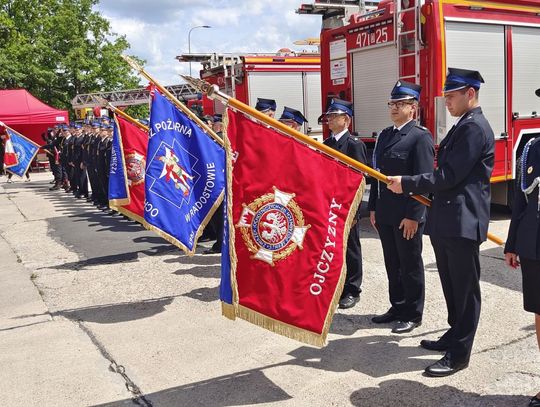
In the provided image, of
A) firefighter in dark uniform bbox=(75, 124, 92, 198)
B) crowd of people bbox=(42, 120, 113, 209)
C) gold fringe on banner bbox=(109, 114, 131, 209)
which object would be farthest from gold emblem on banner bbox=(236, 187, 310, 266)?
firefighter in dark uniform bbox=(75, 124, 92, 198)

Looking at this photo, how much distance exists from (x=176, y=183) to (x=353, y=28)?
4.72 metres

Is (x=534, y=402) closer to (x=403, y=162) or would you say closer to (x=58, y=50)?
(x=403, y=162)

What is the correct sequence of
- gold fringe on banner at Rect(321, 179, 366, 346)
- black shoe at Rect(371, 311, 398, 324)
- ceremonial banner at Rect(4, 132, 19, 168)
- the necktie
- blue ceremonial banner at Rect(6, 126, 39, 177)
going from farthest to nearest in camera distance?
blue ceremonial banner at Rect(6, 126, 39, 177), ceremonial banner at Rect(4, 132, 19, 168), the necktie, black shoe at Rect(371, 311, 398, 324), gold fringe on banner at Rect(321, 179, 366, 346)

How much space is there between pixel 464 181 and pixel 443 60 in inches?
163

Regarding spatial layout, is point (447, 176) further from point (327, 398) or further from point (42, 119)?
point (42, 119)

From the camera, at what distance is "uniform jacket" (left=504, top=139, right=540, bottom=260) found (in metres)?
3.00

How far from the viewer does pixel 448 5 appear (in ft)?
23.8

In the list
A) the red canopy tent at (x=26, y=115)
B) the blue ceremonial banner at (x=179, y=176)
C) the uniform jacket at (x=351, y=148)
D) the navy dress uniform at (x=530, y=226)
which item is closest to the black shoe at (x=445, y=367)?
the navy dress uniform at (x=530, y=226)

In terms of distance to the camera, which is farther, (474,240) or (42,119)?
(42,119)

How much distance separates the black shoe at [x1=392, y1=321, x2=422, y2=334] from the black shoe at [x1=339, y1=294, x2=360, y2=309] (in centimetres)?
63

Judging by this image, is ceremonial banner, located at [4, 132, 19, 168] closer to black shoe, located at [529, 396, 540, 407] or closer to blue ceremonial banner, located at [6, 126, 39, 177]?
blue ceremonial banner, located at [6, 126, 39, 177]

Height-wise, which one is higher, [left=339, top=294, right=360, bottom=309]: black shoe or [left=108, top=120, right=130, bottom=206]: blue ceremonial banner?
→ [left=108, top=120, right=130, bottom=206]: blue ceremonial banner

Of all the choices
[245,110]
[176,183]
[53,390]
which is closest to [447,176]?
[245,110]

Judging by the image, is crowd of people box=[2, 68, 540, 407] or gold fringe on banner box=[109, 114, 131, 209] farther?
gold fringe on banner box=[109, 114, 131, 209]
